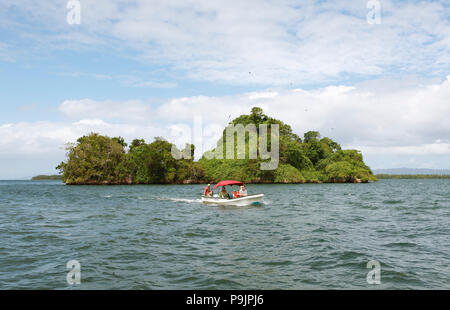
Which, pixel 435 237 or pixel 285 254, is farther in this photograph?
pixel 435 237

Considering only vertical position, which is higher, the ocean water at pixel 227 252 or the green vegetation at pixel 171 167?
the green vegetation at pixel 171 167

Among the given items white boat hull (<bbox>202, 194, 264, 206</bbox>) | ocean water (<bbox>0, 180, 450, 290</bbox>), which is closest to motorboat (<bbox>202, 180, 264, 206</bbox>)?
white boat hull (<bbox>202, 194, 264, 206</bbox>)

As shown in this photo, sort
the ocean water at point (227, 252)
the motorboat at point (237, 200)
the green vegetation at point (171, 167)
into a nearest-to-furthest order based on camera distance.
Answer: the ocean water at point (227, 252)
the motorboat at point (237, 200)
the green vegetation at point (171, 167)

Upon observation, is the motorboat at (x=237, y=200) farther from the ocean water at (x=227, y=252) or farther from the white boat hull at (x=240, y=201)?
the ocean water at (x=227, y=252)

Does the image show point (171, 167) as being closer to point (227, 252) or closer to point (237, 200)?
point (237, 200)

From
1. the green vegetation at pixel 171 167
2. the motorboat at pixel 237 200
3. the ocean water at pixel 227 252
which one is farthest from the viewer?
the green vegetation at pixel 171 167

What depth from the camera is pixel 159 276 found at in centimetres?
1104

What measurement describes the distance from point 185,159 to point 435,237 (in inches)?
3269

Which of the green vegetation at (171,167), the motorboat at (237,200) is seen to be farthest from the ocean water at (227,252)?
the green vegetation at (171,167)

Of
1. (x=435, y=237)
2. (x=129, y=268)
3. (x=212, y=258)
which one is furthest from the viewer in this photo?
(x=435, y=237)
